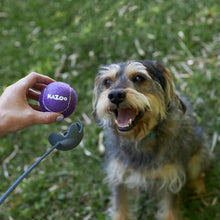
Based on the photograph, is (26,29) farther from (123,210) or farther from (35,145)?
(123,210)

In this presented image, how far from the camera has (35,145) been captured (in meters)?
4.13

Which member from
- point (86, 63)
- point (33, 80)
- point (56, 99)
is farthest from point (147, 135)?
point (86, 63)

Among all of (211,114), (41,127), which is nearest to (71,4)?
(41,127)

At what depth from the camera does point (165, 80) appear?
8.75 feet

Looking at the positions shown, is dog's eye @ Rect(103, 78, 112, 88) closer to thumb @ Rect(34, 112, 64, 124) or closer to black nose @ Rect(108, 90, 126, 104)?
black nose @ Rect(108, 90, 126, 104)

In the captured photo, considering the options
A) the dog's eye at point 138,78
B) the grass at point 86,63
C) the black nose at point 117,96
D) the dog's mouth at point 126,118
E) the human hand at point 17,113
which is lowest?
the grass at point 86,63

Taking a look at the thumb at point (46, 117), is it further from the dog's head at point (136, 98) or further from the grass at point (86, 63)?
the grass at point (86, 63)

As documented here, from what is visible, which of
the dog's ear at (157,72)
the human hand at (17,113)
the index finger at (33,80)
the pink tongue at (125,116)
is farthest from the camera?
the dog's ear at (157,72)

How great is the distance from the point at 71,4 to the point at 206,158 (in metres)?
4.56

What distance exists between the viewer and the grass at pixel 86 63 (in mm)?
3484

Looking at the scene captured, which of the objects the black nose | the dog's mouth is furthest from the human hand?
the dog's mouth

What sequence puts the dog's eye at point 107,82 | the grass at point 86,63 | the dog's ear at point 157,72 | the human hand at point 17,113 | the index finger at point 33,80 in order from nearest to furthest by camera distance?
the human hand at point 17,113 < the index finger at point 33,80 < the dog's ear at point 157,72 < the dog's eye at point 107,82 < the grass at point 86,63

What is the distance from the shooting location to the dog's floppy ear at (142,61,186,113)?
265cm

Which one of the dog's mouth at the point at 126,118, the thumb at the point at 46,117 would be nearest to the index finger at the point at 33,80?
the thumb at the point at 46,117
